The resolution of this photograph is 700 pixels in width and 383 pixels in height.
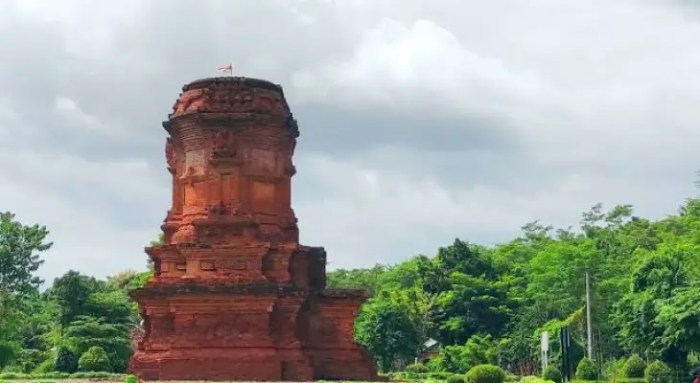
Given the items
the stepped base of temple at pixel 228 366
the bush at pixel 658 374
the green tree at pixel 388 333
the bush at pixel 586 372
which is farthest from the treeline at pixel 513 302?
the stepped base of temple at pixel 228 366

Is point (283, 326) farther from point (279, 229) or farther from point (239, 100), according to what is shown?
point (239, 100)

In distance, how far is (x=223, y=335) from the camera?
1346 inches

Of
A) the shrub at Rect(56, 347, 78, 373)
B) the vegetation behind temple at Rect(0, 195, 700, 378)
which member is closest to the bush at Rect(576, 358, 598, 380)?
the vegetation behind temple at Rect(0, 195, 700, 378)

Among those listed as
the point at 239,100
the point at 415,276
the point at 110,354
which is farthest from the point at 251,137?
the point at 415,276

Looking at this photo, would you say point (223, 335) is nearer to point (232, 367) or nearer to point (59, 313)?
point (232, 367)

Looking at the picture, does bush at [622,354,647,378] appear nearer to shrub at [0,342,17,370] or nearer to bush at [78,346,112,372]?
bush at [78,346,112,372]

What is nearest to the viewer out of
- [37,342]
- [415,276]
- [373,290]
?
[37,342]

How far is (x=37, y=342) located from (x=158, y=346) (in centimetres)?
4116

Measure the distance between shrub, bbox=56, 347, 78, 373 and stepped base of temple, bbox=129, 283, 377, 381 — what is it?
55.9ft

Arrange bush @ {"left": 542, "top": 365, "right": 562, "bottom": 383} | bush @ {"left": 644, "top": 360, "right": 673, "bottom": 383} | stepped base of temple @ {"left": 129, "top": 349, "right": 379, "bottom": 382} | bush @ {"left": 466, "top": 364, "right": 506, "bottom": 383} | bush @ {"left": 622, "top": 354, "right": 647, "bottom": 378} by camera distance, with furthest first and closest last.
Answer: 1. bush @ {"left": 622, "top": 354, "right": 647, "bottom": 378}
2. bush @ {"left": 542, "top": 365, "right": 562, "bottom": 383}
3. bush @ {"left": 644, "top": 360, "right": 673, "bottom": 383}
4. bush @ {"left": 466, "top": 364, "right": 506, "bottom": 383}
5. stepped base of temple @ {"left": 129, "top": 349, "right": 379, "bottom": 382}

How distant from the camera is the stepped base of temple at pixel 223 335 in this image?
111 feet

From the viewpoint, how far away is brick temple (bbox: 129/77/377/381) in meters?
34.1

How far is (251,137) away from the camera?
119ft

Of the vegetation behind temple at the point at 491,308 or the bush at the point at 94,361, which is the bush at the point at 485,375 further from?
the bush at the point at 94,361
